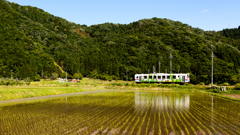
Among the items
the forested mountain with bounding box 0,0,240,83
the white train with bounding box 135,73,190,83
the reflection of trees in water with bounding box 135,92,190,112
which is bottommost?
the reflection of trees in water with bounding box 135,92,190,112

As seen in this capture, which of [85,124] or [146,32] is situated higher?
[146,32]

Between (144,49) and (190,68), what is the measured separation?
36737 mm

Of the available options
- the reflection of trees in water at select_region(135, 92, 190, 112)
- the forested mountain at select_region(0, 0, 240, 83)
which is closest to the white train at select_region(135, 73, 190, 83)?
the forested mountain at select_region(0, 0, 240, 83)

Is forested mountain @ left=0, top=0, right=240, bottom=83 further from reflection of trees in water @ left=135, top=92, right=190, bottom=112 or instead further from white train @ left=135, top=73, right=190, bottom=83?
reflection of trees in water @ left=135, top=92, right=190, bottom=112

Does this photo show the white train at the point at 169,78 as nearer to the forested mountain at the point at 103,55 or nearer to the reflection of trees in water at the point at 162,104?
the forested mountain at the point at 103,55

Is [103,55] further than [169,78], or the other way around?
[103,55]

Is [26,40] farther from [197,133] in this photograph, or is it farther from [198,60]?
[197,133]

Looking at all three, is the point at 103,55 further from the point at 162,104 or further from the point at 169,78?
the point at 162,104

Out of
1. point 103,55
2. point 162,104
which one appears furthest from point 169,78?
point 103,55

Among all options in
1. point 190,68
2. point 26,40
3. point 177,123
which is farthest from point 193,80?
point 26,40

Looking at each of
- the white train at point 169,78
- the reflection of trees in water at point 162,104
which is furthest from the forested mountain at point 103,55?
the reflection of trees in water at point 162,104

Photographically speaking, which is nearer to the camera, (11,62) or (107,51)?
(11,62)

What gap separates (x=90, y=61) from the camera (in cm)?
11519

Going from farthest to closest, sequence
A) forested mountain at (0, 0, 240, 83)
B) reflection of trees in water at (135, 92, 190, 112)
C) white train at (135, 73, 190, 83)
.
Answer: forested mountain at (0, 0, 240, 83), white train at (135, 73, 190, 83), reflection of trees in water at (135, 92, 190, 112)
